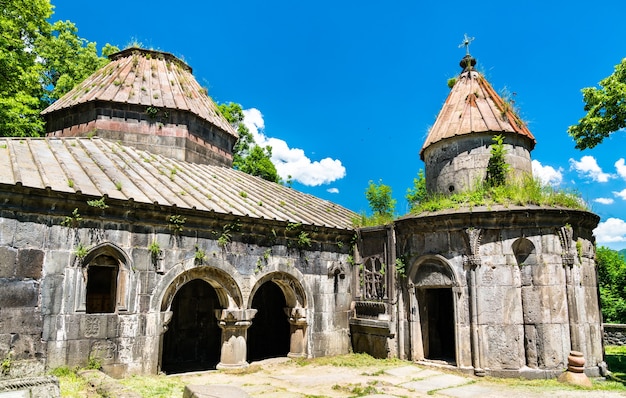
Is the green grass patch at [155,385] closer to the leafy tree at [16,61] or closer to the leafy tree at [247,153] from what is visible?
the leafy tree at [16,61]

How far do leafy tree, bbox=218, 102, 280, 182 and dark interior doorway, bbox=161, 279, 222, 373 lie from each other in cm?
1234

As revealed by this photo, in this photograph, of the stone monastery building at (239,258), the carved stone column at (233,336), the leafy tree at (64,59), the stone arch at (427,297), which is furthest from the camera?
the leafy tree at (64,59)

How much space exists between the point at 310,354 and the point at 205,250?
13.0 feet

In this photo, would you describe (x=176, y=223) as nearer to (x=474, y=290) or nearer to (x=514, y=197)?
(x=474, y=290)

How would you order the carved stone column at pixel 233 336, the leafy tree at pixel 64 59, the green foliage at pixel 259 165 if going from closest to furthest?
the carved stone column at pixel 233 336 < the leafy tree at pixel 64 59 < the green foliage at pixel 259 165

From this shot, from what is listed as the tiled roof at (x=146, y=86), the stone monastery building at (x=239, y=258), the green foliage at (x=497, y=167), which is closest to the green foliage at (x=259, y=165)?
the tiled roof at (x=146, y=86)

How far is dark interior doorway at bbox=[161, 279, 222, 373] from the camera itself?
12484 mm

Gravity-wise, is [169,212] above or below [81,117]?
below

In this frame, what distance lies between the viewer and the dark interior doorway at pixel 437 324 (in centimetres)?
1115

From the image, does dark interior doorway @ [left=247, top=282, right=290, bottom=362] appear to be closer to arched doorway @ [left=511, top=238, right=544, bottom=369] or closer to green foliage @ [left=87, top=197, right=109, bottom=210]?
green foliage @ [left=87, top=197, right=109, bottom=210]

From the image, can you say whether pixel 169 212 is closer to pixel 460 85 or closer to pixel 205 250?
pixel 205 250

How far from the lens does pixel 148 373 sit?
8.62m

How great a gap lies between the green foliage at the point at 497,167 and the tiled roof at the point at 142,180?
3.98m

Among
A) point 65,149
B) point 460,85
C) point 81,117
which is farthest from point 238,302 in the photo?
point 460,85
